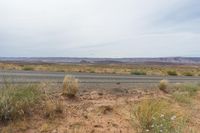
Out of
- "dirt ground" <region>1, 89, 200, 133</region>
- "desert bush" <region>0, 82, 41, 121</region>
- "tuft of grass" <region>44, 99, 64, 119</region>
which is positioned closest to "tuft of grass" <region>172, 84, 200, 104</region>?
"dirt ground" <region>1, 89, 200, 133</region>

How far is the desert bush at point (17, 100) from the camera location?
10539mm

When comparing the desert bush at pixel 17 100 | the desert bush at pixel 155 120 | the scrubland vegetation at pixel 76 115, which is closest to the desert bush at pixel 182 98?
the scrubland vegetation at pixel 76 115

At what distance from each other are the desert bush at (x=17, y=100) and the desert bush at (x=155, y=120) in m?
3.42

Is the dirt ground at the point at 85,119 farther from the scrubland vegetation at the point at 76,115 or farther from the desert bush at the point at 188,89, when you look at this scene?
the desert bush at the point at 188,89

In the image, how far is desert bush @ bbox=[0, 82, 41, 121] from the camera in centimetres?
1054

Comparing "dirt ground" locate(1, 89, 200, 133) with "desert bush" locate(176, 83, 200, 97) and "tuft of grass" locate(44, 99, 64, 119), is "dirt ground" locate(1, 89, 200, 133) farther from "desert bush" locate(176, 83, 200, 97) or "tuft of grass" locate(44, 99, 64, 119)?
"desert bush" locate(176, 83, 200, 97)

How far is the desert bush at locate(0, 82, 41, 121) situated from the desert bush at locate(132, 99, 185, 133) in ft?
11.2

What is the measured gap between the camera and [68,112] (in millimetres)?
11969

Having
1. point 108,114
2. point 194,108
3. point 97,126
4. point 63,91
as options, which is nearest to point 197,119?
point 194,108

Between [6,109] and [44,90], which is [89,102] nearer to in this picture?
[44,90]

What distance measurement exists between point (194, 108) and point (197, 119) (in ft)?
7.49

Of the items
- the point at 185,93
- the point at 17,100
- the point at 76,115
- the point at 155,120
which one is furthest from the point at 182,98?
the point at 17,100

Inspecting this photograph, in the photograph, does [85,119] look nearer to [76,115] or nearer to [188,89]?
[76,115]

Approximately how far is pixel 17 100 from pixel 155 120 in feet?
14.6
